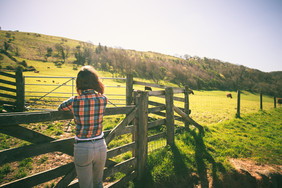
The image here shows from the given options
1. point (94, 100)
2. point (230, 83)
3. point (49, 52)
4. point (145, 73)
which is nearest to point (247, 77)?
point (230, 83)

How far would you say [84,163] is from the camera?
5.72 feet

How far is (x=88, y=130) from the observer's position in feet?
5.97

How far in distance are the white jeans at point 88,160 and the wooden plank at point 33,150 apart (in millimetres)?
610

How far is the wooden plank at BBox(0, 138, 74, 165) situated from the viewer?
5.96ft

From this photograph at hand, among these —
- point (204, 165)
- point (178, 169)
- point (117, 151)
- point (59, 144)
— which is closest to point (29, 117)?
point (59, 144)

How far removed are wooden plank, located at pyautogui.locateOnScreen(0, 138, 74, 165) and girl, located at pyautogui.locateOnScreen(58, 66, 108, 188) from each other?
23.5 inches

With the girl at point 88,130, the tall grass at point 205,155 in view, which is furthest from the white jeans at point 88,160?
the tall grass at point 205,155

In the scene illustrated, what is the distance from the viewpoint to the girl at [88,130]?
1763 mm

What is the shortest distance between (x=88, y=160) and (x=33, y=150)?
92cm

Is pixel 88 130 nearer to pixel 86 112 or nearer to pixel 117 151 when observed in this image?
pixel 86 112

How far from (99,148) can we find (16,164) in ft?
13.0

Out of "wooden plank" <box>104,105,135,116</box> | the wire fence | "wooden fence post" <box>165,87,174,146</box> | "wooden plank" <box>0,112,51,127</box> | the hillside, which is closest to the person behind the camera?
"wooden plank" <box>0,112,51,127</box>

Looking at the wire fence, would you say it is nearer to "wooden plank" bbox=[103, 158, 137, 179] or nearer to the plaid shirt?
the plaid shirt

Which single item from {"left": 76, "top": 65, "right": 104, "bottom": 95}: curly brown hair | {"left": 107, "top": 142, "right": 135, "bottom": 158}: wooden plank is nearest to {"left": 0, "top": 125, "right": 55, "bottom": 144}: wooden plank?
{"left": 76, "top": 65, "right": 104, "bottom": 95}: curly brown hair
